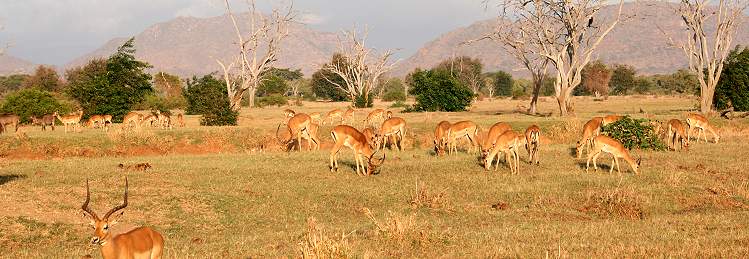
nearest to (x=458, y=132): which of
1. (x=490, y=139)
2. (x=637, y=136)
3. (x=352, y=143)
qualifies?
(x=490, y=139)

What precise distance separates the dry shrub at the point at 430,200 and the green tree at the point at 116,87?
1248 inches

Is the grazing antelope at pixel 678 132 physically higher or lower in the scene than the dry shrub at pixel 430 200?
higher

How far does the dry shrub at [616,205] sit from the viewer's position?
14.7 m

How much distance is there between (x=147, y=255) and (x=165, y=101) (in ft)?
201

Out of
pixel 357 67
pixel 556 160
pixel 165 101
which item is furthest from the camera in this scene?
pixel 357 67

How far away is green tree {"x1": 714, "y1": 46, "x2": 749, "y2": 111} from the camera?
42.6 m

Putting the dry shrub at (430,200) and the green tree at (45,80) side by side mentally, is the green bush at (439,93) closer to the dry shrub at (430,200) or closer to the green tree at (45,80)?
the dry shrub at (430,200)

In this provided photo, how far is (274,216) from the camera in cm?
1494

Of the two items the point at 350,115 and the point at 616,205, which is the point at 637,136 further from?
the point at 350,115

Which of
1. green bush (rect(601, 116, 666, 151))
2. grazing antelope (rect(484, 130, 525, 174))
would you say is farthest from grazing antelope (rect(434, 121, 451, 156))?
green bush (rect(601, 116, 666, 151))

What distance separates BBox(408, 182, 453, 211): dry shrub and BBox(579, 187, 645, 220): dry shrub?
298 cm

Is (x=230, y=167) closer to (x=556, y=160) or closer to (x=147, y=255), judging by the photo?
(x=556, y=160)

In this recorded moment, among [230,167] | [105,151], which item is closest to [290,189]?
[230,167]

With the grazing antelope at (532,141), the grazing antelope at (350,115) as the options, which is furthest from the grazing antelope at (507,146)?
the grazing antelope at (350,115)
